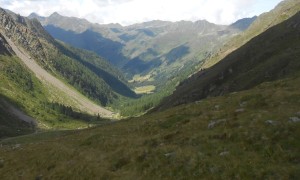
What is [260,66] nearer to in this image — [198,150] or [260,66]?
[260,66]

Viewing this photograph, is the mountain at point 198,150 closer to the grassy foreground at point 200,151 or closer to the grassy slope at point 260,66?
the grassy foreground at point 200,151

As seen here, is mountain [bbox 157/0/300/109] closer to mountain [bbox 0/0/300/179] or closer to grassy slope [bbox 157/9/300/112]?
grassy slope [bbox 157/9/300/112]

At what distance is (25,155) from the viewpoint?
126ft

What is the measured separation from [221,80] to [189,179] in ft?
340

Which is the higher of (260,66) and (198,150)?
(260,66)

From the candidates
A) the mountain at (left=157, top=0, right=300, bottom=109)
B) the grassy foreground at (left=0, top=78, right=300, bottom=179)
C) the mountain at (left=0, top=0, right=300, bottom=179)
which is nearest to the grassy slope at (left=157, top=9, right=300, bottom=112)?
the mountain at (left=157, top=0, right=300, bottom=109)

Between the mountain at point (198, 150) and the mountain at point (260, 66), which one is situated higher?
the mountain at point (260, 66)

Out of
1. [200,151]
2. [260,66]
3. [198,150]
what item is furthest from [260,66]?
[200,151]

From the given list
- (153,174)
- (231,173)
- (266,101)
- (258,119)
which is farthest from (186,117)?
(231,173)

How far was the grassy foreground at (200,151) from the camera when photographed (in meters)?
21.0

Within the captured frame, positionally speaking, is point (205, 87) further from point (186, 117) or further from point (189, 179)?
point (189, 179)

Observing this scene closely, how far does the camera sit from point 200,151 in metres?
24.3

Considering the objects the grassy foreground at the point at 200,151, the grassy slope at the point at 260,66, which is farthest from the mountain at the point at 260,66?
the grassy foreground at the point at 200,151

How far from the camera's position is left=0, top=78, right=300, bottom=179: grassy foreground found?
828 inches
